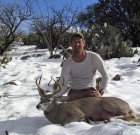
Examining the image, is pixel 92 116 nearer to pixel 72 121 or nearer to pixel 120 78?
pixel 72 121

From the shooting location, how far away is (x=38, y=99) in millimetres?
7980

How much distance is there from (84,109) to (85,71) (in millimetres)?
814

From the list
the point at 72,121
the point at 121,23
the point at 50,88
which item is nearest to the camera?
the point at 72,121

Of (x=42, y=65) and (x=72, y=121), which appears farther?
(x=42, y=65)

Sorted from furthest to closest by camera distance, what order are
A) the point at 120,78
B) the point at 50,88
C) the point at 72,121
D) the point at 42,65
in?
1. the point at 42,65
2. the point at 120,78
3. the point at 50,88
4. the point at 72,121

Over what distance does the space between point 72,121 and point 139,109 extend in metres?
1.29

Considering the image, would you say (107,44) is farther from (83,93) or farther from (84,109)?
(84,109)

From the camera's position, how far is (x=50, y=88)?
9.09 metres

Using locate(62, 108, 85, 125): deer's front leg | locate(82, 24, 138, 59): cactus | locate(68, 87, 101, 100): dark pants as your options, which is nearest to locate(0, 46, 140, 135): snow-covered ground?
locate(62, 108, 85, 125): deer's front leg

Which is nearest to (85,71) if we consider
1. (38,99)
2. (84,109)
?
(84,109)

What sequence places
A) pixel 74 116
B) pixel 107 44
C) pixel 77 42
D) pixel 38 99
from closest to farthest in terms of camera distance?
pixel 74 116
pixel 77 42
pixel 38 99
pixel 107 44

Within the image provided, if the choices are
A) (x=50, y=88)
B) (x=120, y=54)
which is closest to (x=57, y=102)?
(x=50, y=88)

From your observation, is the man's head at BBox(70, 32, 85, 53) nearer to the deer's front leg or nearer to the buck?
the buck

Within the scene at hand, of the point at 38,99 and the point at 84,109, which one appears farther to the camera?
the point at 38,99
